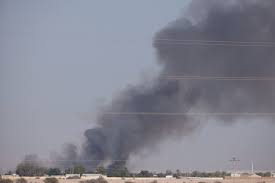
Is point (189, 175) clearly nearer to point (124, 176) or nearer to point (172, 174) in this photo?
point (172, 174)

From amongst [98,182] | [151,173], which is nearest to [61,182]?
[98,182]

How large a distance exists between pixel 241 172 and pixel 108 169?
1148 inches

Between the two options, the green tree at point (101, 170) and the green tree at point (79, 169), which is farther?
the green tree at point (79, 169)

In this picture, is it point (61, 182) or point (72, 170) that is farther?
point (72, 170)

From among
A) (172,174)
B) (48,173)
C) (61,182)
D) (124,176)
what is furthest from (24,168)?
(172,174)

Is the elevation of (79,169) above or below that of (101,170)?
above

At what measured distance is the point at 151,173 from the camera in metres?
136

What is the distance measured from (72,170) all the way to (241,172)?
3532cm

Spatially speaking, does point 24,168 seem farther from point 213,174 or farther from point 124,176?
point 213,174

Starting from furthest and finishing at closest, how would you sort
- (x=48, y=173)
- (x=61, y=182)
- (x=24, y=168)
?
1. (x=48, y=173)
2. (x=24, y=168)
3. (x=61, y=182)

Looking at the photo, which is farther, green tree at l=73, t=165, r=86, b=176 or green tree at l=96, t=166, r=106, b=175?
green tree at l=73, t=165, r=86, b=176

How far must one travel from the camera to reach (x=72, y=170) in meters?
121

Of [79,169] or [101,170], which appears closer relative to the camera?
[79,169]

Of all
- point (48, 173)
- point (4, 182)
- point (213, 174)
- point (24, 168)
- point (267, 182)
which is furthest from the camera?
point (213, 174)
